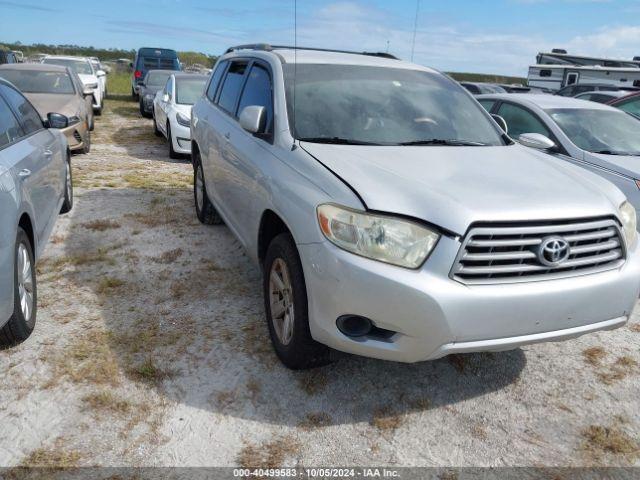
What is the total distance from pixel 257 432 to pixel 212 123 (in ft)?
10.3

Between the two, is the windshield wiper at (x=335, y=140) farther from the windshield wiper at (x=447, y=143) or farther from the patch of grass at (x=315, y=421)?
the patch of grass at (x=315, y=421)

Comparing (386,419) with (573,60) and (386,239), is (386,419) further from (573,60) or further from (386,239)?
(573,60)

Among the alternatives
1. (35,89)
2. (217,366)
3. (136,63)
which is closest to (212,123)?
(217,366)

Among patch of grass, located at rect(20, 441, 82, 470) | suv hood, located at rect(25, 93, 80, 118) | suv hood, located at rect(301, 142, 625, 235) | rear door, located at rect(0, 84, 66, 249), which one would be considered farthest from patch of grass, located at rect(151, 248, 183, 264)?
suv hood, located at rect(25, 93, 80, 118)

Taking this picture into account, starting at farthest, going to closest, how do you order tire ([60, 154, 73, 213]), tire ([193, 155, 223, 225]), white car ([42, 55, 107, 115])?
white car ([42, 55, 107, 115]), tire ([60, 154, 73, 213]), tire ([193, 155, 223, 225])

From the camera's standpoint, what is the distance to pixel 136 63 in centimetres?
2036

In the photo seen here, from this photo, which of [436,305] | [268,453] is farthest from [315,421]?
[436,305]

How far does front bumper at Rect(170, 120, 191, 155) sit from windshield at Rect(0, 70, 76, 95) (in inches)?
77.8

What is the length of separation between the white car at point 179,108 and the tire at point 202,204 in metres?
3.65

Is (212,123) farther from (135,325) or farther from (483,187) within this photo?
(483,187)

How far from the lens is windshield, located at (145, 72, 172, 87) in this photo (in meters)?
15.4

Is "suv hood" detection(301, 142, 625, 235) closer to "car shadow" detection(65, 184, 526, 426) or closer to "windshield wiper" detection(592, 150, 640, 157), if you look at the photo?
"car shadow" detection(65, 184, 526, 426)

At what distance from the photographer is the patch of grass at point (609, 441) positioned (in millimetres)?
2680

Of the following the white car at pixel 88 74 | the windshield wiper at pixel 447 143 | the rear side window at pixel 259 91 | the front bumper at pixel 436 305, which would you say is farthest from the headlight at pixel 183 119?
the front bumper at pixel 436 305
